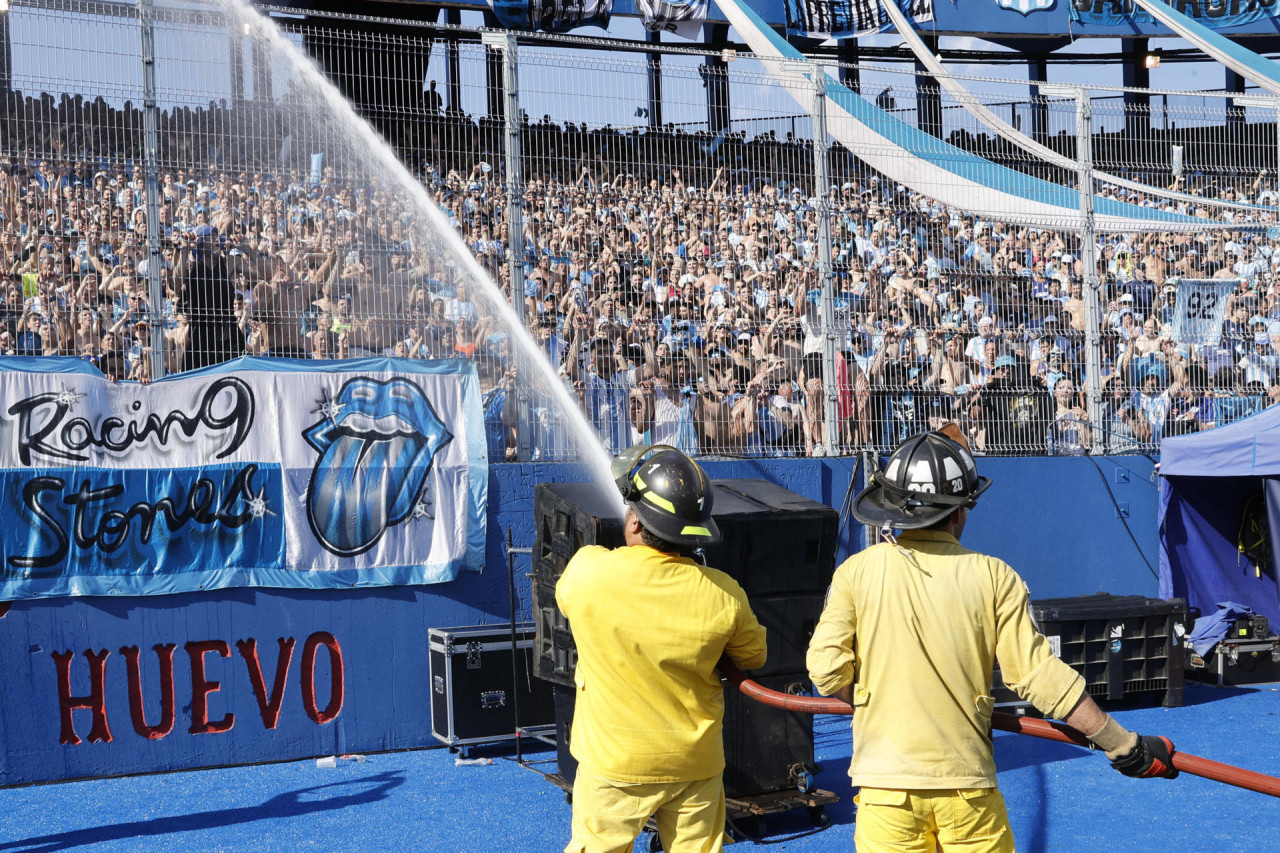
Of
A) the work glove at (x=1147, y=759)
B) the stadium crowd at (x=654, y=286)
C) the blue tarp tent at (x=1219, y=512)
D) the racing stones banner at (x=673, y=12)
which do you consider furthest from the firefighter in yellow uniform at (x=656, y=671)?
the racing stones banner at (x=673, y=12)

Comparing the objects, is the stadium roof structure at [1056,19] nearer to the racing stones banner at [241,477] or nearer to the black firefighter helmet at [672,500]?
the racing stones banner at [241,477]

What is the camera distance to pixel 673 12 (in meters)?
22.6

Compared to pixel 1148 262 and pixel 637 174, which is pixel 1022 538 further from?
pixel 637 174

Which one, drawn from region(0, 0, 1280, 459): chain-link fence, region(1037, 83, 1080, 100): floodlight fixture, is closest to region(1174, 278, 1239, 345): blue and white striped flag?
region(0, 0, 1280, 459): chain-link fence

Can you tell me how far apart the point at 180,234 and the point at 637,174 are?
3.51m

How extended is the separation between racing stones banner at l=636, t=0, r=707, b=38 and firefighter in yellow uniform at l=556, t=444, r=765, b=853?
1969cm

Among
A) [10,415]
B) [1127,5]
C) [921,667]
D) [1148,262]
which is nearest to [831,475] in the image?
[1148,262]

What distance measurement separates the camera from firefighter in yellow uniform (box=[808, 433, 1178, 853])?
12.2 feet

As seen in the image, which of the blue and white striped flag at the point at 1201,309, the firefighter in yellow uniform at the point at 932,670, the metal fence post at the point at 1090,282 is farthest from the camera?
the blue and white striped flag at the point at 1201,309

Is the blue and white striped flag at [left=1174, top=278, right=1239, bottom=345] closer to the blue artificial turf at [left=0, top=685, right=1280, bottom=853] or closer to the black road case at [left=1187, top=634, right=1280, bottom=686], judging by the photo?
the black road case at [left=1187, top=634, right=1280, bottom=686]

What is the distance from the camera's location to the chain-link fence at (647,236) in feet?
29.3

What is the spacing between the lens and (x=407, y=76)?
978cm

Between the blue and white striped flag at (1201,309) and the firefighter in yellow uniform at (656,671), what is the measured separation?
30.2 feet

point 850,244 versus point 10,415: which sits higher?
point 850,244
